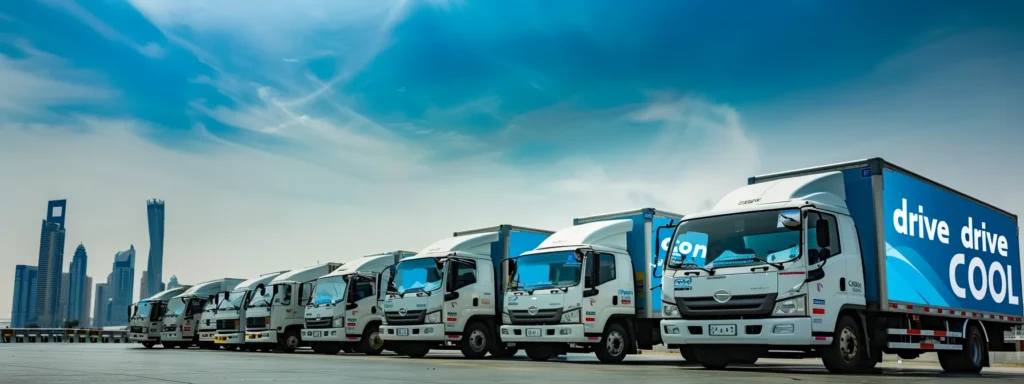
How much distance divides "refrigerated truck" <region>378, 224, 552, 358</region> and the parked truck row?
3cm

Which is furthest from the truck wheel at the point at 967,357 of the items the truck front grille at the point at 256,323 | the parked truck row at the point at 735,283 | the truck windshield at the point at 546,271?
the truck front grille at the point at 256,323

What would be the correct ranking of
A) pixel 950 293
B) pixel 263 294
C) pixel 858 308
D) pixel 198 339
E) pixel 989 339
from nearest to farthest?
pixel 858 308, pixel 950 293, pixel 989 339, pixel 263 294, pixel 198 339

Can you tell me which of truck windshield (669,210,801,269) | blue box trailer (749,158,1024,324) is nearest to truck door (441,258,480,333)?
truck windshield (669,210,801,269)

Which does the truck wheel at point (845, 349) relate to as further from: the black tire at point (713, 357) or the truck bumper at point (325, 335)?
the truck bumper at point (325, 335)

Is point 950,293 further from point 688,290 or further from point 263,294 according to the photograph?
point 263,294

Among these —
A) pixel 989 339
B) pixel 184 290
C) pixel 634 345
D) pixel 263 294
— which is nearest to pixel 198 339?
pixel 184 290

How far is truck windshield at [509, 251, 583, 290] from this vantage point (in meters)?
16.8

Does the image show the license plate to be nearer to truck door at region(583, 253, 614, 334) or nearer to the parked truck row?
the parked truck row

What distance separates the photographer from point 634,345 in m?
17.0

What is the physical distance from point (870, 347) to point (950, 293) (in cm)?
254

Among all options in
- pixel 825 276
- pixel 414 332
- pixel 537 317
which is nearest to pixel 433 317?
pixel 414 332

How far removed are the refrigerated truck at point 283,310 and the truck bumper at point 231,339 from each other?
134 cm

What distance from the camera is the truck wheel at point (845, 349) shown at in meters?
12.1

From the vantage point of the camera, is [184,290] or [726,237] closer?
[726,237]
